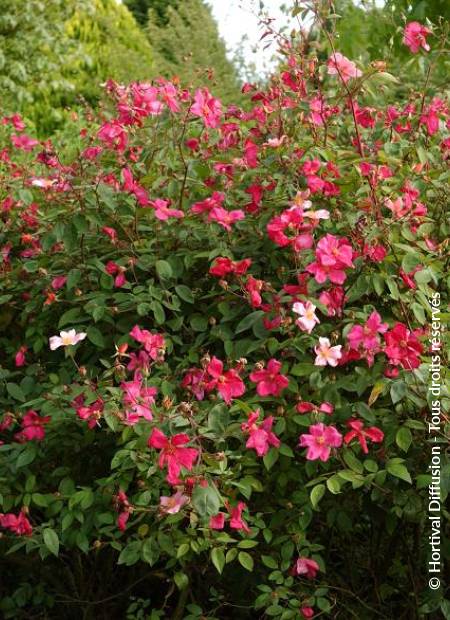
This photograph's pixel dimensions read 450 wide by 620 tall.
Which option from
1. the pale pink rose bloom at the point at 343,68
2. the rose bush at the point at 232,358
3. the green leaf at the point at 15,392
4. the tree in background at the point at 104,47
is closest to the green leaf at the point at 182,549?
the rose bush at the point at 232,358

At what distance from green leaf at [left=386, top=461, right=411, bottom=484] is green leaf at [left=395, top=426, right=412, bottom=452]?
35 mm

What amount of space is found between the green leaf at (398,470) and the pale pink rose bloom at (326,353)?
23 centimetres

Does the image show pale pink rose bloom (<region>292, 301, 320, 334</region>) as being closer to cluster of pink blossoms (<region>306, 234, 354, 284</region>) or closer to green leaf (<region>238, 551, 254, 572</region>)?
cluster of pink blossoms (<region>306, 234, 354, 284</region>)

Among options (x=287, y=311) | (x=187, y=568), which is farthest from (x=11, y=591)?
(x=287, y=311)

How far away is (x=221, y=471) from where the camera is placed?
179 cm

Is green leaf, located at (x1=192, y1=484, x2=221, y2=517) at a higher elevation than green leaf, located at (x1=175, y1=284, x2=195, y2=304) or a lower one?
lower

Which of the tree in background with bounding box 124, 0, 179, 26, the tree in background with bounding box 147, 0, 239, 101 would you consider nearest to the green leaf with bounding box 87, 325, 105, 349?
the tree in background with bounding box 147, 0, 239, 101

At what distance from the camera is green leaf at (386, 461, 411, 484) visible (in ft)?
6.02

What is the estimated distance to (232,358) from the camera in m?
2.11

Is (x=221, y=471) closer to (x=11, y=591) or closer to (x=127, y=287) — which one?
(x=127, y=287)

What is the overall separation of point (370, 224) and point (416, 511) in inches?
24.7

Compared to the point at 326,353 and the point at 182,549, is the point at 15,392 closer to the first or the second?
the point at 182,549

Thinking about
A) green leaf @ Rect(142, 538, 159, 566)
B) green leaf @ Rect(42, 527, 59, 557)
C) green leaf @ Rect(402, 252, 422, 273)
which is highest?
green leaf @ Rect(402, 252, 422, 273)

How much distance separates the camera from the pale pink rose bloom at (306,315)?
1938 millimetres
